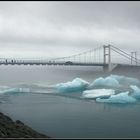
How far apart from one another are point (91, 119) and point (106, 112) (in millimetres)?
1671

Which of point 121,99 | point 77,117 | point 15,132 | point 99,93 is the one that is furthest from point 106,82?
point 15,132

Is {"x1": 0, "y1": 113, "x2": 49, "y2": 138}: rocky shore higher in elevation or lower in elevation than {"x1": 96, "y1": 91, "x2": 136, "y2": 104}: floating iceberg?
higher

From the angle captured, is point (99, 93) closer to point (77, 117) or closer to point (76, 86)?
point (76, 86)

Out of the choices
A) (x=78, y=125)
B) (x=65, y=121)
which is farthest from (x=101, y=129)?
(x=65, y=121)

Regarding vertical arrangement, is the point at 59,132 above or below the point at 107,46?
below

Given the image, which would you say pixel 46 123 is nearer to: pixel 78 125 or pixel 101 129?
pixel 78 125

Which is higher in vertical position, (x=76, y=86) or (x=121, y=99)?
(x=76, y=86)

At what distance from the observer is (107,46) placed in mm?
32344

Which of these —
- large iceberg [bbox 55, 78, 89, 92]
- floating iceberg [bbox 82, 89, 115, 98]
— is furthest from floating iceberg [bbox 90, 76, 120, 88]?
floating iceberg [bbox 82, 89, 115, 98]

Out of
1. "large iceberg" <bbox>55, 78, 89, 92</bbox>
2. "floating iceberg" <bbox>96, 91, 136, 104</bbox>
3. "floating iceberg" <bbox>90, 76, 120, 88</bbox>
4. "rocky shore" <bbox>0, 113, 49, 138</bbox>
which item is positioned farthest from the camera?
"floating iceberg" <bbox>90, 76, 120, 88</bbox>

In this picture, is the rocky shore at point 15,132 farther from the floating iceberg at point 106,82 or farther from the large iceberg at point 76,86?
the floating iceberg at point 106,82

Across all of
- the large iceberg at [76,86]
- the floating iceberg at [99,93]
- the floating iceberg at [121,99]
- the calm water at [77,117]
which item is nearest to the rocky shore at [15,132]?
the calm water at [77,117]

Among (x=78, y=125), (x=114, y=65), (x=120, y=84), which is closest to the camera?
(x=78, y=125)

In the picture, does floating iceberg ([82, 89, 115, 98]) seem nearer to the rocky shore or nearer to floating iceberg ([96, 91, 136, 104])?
floating iceberg ([96, 91, 136, 104])
